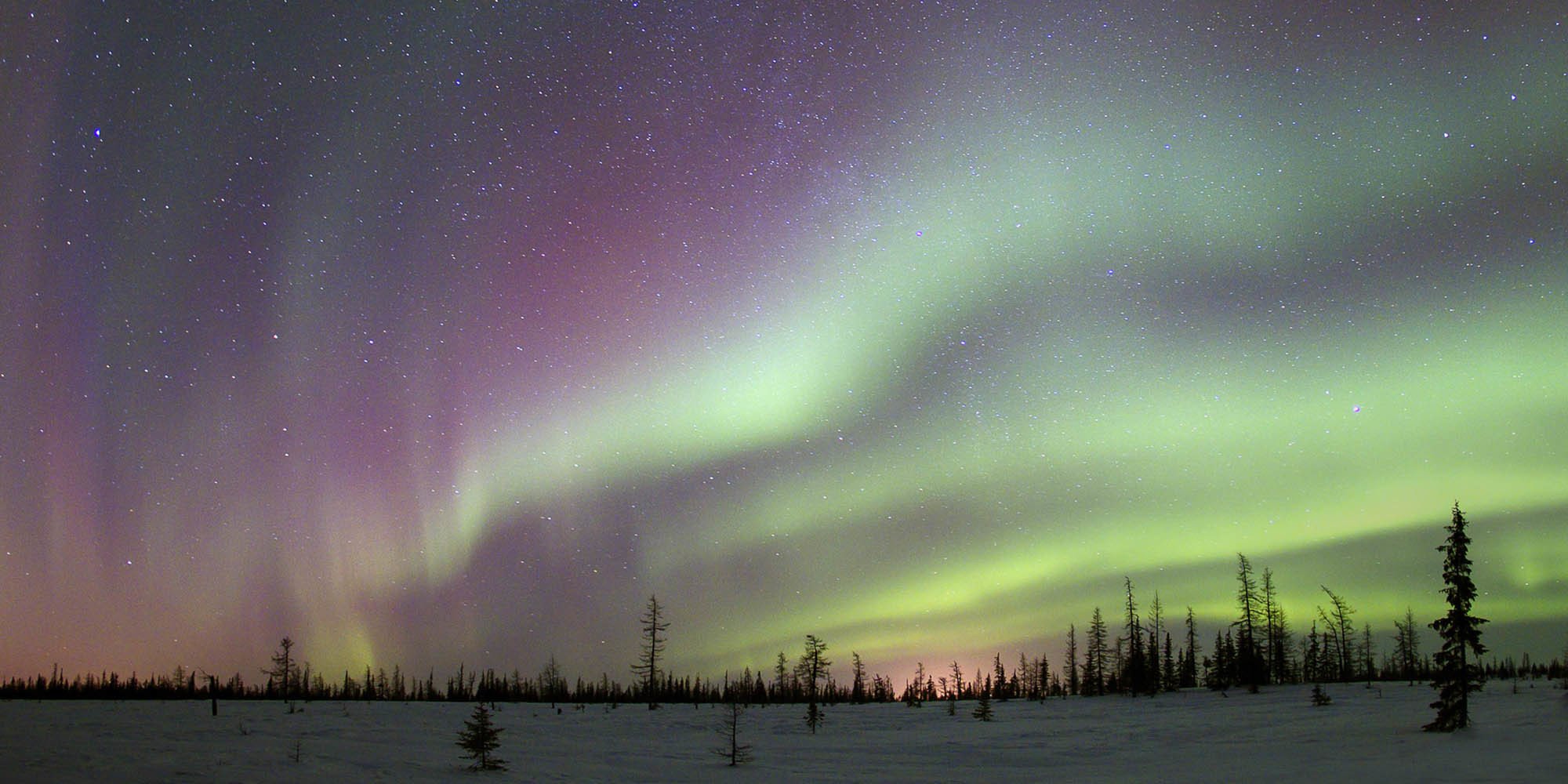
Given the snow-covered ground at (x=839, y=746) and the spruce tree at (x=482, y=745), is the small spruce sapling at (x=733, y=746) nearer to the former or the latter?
the snow-covered ground at (x=839, y=746)

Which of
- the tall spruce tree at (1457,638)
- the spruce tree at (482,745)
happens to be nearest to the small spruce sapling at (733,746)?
the spruce tree at (482,745)

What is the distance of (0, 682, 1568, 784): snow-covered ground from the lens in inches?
1068

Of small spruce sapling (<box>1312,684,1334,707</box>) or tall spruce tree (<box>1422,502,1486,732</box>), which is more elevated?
tall spruce tree (<box>1422,502,1486,732</box>)

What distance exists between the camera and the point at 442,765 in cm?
3147

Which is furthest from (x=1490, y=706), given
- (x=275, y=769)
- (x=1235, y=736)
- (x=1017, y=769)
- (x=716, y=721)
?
(x=275, y=769)

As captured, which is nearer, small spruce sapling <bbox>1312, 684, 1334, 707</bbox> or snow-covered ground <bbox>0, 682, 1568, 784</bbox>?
snow-covered ground <bbox>0, 682, 1568, 784</bbox>

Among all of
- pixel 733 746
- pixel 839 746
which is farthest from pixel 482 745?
pixel 839 746

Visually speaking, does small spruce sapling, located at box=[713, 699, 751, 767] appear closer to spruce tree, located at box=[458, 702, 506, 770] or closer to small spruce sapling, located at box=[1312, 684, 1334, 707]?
spruce tree, located at box=[458, 702, 506, 770]

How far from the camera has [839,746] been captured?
45188 millimetres

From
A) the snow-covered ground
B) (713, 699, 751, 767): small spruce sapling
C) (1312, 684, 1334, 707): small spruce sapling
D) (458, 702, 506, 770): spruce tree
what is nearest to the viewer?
the snow-covered ground

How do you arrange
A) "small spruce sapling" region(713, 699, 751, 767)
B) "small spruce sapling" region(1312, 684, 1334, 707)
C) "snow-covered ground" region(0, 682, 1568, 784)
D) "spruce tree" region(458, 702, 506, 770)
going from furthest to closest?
"small spruce sapling" region(1312, 684, 1334, 707) < "small spruce sapling" region(713, 699, 751, 767) < "spruce tree" region(458, 702, 506, 770) < "snow-covered ground" region(0, 682, 1568, 784)

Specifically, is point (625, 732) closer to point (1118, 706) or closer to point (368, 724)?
point (368, 724)

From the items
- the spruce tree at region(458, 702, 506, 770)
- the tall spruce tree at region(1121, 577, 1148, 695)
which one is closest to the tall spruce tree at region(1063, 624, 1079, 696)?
the tall spruce tree at region(1121, 577, 1148, 695)

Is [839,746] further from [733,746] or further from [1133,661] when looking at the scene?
[1133,661]
